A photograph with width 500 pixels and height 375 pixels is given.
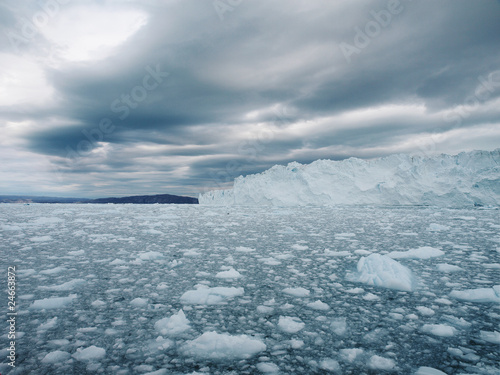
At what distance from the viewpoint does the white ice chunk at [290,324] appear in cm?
195

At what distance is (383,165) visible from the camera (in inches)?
1147

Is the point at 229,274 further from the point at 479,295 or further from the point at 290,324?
the point at 479,295

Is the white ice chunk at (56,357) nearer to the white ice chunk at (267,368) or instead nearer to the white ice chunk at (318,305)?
the white ice chunk at (267,368)

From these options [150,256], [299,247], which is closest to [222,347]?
[150,256]

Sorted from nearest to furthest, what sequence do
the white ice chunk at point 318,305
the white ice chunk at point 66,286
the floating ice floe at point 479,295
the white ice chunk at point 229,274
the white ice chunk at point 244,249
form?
the white ice chunk at point 318,305 → the floating ice floe at point 479,295 → the white ice chunk at point 66,286 → the white ice chunk at point 229,274 → the white ice chunk at point 244,249

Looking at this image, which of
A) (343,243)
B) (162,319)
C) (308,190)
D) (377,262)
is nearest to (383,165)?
(308,190)

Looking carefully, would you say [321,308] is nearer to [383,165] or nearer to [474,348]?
[474,348]

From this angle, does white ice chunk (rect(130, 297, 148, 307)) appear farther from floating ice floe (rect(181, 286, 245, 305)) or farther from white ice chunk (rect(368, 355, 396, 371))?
white ice chunk (rect(368, 355, 396, 371))

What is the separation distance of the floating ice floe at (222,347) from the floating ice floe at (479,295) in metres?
2.06

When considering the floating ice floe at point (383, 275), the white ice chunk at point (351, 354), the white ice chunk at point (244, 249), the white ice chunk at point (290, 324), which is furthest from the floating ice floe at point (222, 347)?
the white ice chunk at point (244, 249)

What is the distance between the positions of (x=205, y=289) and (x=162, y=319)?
64 centimetres

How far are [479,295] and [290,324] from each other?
6.17 ft

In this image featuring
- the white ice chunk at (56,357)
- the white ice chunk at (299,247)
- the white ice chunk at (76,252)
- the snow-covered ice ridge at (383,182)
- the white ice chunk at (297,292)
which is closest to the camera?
the white ice chunk at (56,357)

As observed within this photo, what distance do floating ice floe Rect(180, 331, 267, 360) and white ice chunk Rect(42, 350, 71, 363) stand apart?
2.24 feet
